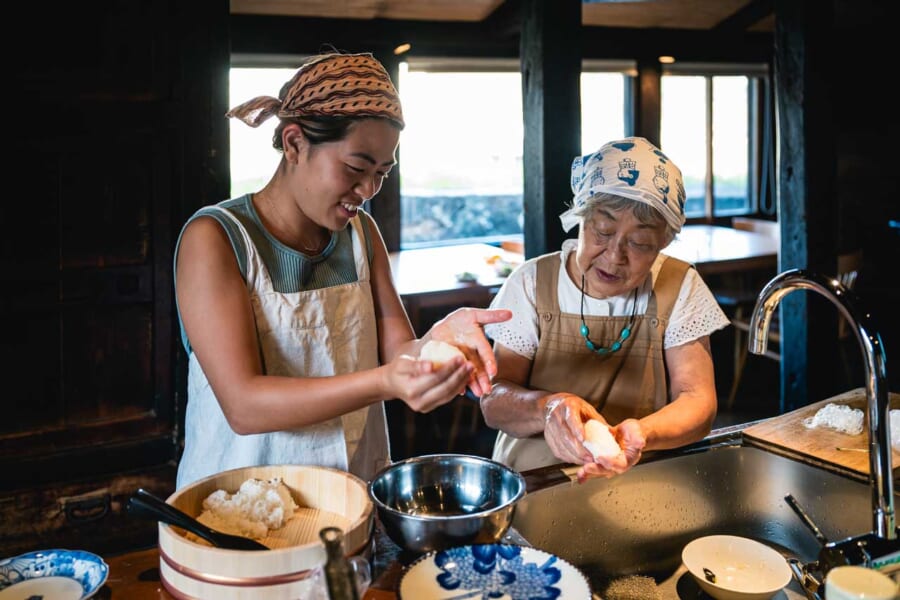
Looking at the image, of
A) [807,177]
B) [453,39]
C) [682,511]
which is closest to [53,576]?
[682,511]

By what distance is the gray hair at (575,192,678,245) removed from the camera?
7.17 ft

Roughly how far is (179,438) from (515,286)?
1.77 meters

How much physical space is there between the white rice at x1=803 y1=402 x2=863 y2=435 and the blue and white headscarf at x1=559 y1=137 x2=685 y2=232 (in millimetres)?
722

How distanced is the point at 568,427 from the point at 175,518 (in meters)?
0.95

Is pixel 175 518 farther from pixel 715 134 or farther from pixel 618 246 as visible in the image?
pixel 715 134

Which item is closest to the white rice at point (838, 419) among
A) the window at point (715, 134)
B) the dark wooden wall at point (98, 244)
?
the dark wooden wall at point (98, 244)

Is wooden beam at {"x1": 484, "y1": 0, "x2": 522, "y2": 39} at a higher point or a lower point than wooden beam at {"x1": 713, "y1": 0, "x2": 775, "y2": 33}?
lower

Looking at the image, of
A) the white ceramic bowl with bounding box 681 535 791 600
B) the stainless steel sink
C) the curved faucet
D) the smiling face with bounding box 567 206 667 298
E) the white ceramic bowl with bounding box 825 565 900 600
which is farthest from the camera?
the smiling face with bounding box 567 206 667 298

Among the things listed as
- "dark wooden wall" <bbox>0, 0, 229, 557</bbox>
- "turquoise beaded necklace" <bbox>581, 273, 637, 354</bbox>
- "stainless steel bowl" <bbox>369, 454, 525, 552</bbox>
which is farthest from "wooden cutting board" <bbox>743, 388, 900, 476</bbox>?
"dark wooden wall" <bbox>0, 0, 229, 557</bbox>

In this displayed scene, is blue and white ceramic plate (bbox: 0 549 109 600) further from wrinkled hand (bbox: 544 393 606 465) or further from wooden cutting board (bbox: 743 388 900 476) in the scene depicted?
wooden cutting board (bbox: 743 388 900 476)

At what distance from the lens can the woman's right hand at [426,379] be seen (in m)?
1.55

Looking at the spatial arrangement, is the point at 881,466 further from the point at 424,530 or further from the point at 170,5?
the point at 170,5

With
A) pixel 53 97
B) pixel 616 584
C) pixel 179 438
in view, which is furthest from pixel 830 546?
pixel 53 97

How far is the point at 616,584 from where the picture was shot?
2088 millimetres
